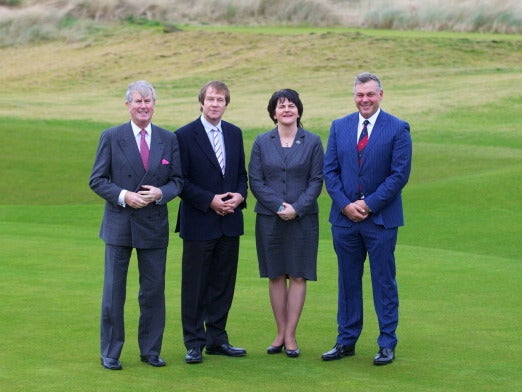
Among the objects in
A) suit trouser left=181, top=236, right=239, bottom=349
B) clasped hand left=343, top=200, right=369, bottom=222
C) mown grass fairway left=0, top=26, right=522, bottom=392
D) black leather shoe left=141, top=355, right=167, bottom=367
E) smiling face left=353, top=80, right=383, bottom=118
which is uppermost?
smiling face left=353, top=80, right=383, bottom=118

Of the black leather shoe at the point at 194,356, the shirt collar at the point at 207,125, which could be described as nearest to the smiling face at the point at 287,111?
the shirt collar at the point at 207,125

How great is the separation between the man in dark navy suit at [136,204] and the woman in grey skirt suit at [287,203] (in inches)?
27.3

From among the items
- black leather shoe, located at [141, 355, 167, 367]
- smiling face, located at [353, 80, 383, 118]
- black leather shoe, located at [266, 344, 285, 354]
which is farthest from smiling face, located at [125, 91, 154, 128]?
black leather shoe, located at [266, 344, 285, 354]

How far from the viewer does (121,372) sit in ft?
25.0

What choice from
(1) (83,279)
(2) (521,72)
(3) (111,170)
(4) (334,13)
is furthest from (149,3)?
(3) (111,170)

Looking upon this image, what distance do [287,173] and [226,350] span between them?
1.26 metres

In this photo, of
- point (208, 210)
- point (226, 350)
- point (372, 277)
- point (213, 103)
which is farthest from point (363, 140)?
point (226, 350)

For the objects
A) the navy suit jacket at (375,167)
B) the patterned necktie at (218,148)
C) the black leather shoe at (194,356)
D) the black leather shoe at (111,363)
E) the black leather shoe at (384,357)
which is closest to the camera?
the black leather shoe at (111,363)

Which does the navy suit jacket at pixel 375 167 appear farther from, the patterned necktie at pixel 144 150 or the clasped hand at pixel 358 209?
the patterned necktie at pixel 144 150

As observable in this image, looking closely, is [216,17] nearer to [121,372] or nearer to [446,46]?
[446,46]

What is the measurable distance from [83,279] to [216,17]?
37357mm

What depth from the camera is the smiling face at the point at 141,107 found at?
7770 mm

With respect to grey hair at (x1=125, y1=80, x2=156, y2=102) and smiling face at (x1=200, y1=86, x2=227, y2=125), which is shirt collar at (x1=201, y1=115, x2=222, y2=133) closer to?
smiling face at (x1=200, y1=86, x2=227, y2=125)

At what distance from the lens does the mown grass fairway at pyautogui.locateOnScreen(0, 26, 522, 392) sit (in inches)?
306
